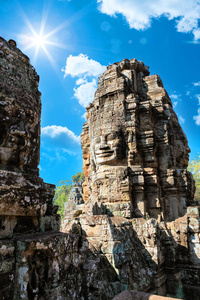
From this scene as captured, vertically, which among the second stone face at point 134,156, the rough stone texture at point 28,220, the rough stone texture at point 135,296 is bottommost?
the rough stone texture at point 135,296

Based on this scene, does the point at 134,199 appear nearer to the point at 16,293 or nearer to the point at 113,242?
the point at 113,242

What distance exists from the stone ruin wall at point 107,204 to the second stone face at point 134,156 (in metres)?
0.04

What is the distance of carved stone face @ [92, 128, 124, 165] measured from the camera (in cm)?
932

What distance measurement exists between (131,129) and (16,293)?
8.06 m

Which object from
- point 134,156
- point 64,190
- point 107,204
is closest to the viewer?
point 107,204

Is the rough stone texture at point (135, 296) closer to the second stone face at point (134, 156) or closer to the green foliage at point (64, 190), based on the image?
the second stone face at point (134, 156)

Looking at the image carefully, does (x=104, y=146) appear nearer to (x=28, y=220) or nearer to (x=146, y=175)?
(x=146, y=175)

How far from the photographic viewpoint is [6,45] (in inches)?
102

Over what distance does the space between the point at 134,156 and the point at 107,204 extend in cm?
225

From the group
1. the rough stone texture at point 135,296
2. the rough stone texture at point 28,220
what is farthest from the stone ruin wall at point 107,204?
the rough stone texture at point 135,296


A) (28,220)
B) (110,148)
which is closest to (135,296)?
(28,220)

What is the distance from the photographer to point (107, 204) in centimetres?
855

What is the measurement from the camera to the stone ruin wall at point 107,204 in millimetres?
2141

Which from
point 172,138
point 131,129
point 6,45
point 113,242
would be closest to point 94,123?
point 131,129
